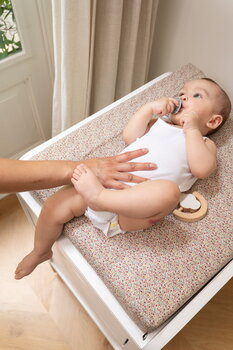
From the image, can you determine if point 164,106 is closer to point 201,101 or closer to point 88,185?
point 201,101

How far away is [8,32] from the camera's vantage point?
1323 millimetres

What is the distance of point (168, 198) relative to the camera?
81cm

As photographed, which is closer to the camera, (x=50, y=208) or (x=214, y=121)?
(x=50, y=208)

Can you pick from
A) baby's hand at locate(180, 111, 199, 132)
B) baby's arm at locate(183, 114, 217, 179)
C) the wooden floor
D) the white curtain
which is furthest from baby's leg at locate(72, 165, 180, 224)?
the wooden floor

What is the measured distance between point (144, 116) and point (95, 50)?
45 cm

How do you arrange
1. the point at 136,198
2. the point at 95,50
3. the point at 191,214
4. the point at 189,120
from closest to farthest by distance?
the point at 136,198
the point at 191,214
the point at 189,120
the point at 95,50

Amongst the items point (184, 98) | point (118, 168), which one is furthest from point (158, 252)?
point (184, 98)

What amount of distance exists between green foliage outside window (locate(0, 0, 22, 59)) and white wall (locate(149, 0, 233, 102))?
0.68 m

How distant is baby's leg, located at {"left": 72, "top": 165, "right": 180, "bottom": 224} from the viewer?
81 cm

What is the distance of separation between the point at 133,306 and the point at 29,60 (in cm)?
119

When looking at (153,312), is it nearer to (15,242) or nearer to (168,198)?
(168,198)

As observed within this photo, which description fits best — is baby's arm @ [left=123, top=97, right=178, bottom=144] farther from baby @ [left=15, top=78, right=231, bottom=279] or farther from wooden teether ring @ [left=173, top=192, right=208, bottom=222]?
wooden teether ring @ [left=173, top=192, right=208, bottom=222]

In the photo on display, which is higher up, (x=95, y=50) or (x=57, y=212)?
(x=95, y=50)

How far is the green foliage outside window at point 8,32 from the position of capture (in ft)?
4.09
